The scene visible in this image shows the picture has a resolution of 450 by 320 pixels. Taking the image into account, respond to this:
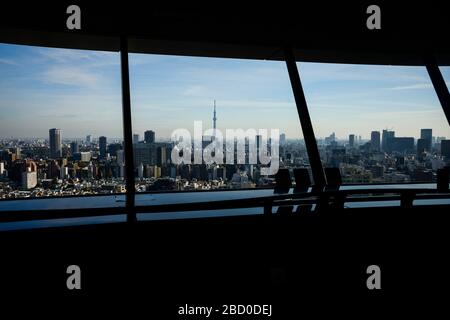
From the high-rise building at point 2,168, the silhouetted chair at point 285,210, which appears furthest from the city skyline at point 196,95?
the silhouetted chair at point 285,210

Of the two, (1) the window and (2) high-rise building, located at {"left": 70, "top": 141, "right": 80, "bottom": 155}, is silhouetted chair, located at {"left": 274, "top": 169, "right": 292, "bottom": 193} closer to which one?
(1) the window

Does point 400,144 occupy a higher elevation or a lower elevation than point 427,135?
lower

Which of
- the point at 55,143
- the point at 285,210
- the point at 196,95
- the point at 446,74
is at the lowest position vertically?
the point at 285,210

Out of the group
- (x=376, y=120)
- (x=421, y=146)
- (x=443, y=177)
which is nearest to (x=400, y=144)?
(x=421, y=146)

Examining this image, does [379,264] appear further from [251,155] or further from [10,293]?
[10,293]

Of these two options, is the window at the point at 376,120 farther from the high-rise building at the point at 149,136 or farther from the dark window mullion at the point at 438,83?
the high-rise building at the point at 149,136

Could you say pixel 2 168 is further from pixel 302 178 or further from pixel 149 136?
pixel 302 178

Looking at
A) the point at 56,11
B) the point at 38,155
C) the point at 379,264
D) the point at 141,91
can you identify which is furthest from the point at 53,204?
the point at 379,264

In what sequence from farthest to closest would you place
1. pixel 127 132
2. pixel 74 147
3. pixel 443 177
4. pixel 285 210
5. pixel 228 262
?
pixel 443 177 → pixel 74 147 → pixel 127 132 → pixel 285 210 → pixel 228 262

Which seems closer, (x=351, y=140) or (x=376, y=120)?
(x=351, y=140)
